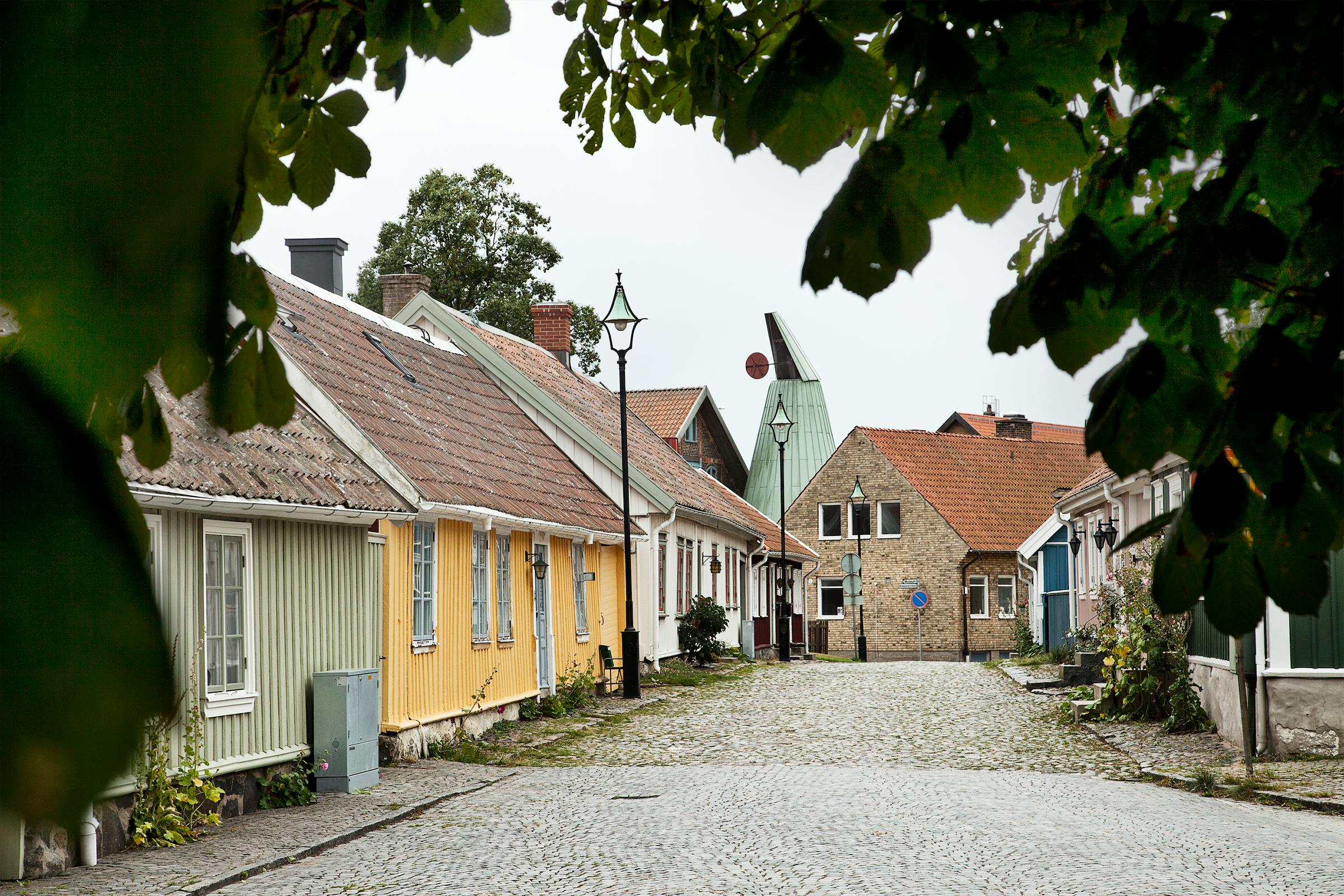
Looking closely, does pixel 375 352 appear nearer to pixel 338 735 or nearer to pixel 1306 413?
pixel 338 735

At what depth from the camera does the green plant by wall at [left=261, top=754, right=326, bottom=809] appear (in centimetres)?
1189

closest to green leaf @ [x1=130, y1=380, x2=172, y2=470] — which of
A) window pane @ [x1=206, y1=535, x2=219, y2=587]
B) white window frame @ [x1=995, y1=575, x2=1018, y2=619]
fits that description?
window pane @ [x1=206, y1=535, x2=219, y2=587]

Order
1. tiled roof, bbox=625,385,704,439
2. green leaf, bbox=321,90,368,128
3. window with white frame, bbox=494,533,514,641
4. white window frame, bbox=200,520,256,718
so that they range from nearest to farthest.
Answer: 1. green leaf, bbox=321,90,368,128
2. white window frame, bbox=200,520,256,718
3. window with white frame, bbox=494,533,514,641
4. tiled roof, bbox=625,385,704,439

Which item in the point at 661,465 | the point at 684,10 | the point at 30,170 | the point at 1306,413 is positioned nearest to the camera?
the point at 30,170

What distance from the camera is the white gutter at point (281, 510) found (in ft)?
32.1

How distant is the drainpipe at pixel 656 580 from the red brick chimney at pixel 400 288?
6631 mm

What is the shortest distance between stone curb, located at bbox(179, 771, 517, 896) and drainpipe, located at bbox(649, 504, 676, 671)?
1315 centimetres

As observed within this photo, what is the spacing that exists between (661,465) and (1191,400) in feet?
94.1

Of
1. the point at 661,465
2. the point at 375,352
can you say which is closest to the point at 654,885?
the point at 375,352

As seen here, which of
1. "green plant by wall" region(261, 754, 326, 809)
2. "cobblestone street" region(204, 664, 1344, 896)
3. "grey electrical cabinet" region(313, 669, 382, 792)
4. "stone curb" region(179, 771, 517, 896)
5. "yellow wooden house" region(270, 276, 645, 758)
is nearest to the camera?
"stone curb" region(179, 771, 517, 896)

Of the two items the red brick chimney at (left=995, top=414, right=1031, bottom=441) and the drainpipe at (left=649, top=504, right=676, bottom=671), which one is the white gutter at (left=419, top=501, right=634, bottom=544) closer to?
the drainpipe at (left=649, top=504, right=676, bottom=671)

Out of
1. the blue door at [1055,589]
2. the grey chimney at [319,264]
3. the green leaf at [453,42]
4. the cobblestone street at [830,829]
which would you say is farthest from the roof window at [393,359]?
the blue door at [1055,589]

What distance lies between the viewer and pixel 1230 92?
1.86m

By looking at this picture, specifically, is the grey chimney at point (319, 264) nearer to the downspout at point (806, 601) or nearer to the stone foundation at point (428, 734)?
the stone foundation at point (428, 734)
